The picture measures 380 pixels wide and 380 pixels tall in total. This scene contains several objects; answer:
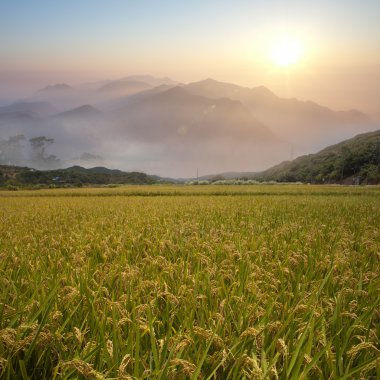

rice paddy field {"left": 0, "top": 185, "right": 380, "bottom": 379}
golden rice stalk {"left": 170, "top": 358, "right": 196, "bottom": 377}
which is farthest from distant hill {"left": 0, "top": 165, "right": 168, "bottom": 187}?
golden rice stalk {"left": 170, "top": 358, "right": 196, "bottom": 377}

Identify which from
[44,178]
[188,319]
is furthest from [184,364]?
[44,178]

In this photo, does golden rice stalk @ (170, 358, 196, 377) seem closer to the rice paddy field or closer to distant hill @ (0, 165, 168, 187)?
the rice paddy field

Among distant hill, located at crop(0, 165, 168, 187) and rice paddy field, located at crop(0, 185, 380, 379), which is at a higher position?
distant hill, located at crop(0, 165, 168, 187)

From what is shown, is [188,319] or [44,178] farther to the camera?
[44,178]

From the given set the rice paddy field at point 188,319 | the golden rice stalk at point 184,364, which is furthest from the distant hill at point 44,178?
the golden rice stalk at point 184,364

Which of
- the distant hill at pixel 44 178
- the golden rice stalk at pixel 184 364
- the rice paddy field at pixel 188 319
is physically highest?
the distant hill at pixel 44 178

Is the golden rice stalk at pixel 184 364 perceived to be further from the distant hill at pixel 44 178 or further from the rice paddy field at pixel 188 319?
the distant hill at pixel 44 178

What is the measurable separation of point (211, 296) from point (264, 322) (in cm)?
86

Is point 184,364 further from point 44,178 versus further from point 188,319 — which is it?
point 44,178

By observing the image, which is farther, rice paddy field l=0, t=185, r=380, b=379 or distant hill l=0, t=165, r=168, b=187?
distant hill l=0, t=165, r=168, b=187

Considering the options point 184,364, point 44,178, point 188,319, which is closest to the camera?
point 184,364

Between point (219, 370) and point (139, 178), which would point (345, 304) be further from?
point (139, 178)

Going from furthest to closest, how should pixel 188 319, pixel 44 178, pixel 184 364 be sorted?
1. pixel 44 178
2. pixel 188 319
3. pixel 184 364

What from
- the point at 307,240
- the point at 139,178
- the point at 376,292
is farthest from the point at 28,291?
the point at 139,178
